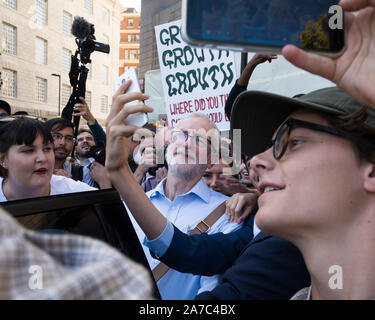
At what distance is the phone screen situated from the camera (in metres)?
0.66

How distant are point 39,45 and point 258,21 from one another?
96.3 ft

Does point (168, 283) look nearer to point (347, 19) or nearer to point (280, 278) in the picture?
point (280, 278)

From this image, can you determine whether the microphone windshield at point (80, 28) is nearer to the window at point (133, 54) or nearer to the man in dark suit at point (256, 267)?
the man in dark suit at point (256, 267)

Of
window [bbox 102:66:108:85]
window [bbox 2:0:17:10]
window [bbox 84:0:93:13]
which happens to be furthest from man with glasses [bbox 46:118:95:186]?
window [bbox 102:66:108:85]

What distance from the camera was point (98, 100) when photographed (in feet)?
115

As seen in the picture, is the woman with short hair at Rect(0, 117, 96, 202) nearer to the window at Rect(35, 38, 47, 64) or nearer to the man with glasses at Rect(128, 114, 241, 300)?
the man with glasses at Rect(128, 114, 241, 300)

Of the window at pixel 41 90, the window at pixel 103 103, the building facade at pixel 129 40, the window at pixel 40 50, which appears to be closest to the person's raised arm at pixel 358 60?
the window at pixel 40 50

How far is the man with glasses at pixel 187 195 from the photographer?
1.69m

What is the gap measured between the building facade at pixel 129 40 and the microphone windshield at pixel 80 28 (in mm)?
58097

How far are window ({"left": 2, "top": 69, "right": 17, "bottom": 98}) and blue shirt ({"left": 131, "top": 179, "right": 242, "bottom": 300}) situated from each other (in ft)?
85.0

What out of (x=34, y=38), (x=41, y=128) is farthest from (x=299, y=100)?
(x=34, y=38)

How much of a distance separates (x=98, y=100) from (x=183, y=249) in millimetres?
35365

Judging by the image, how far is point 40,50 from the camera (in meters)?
26.6

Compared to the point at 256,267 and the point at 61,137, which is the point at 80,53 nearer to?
the point at 61,137
